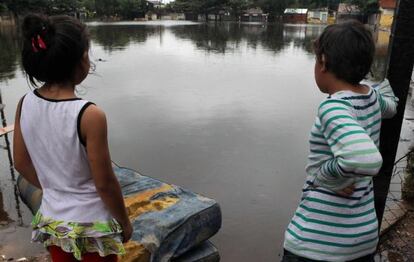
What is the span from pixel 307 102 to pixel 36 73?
7824 millimetres

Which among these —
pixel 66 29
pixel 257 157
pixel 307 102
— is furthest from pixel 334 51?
pixel 307 102

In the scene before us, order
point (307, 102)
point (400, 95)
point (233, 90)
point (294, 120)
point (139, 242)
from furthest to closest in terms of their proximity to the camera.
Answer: point (233, 90) < point (307, 102) < point (294, 120) < point (139, 242) < point (400, 95)

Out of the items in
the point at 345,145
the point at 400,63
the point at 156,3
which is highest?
the point at 156,3

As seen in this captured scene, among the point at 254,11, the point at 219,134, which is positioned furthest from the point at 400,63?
the point at 254,11

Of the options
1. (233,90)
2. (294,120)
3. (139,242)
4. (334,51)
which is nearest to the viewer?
(334,51)

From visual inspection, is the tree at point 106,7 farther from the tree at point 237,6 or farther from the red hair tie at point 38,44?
the red hair tie at point 38,44

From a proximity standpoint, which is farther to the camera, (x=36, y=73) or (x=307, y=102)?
(x=307, y=102)

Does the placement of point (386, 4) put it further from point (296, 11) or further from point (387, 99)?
point (387, 99)

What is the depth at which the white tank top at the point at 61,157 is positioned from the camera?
1.38 metres

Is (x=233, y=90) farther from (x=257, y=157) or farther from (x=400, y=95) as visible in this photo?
(x=400, y=95)

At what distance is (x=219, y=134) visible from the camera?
6461 mm

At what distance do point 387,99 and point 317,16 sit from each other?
64.5 m

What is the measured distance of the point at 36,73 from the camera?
141 cm

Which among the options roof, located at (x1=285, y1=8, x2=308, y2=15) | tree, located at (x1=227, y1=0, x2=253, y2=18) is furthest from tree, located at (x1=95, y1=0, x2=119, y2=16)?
roof, located at (x1=285, y1=8, x2=308, y2=15)
